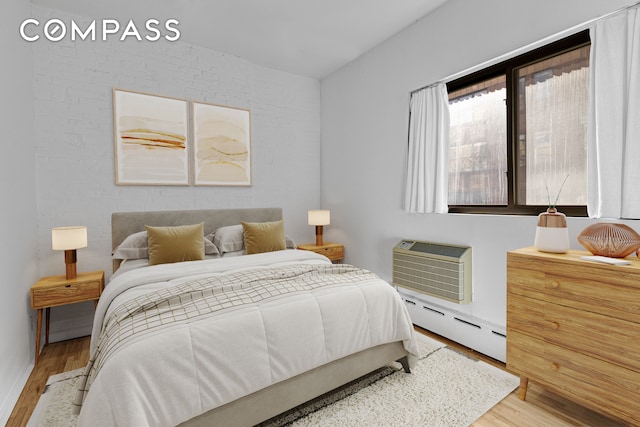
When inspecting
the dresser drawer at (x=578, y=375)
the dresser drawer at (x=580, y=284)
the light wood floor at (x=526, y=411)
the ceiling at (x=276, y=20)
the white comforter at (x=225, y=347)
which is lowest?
the light wood floor at (x=526, y=411)

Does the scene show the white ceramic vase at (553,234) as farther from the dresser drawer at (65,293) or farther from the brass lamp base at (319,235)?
the dresser drawer at (65,293)

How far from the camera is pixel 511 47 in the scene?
2.26 metres

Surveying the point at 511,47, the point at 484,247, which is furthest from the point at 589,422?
the point at 511,47

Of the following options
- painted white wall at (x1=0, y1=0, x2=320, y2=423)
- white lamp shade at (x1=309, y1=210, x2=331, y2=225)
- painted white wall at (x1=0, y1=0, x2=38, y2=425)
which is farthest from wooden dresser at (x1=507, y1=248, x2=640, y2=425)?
painted white wall at (x1=0, y1=0, x2=38, y2=425)

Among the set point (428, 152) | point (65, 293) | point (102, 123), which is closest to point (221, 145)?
point (102, 123)

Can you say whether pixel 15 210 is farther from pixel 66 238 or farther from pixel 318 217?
pixel 318 217

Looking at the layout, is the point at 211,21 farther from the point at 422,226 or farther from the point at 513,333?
the point at 513,333

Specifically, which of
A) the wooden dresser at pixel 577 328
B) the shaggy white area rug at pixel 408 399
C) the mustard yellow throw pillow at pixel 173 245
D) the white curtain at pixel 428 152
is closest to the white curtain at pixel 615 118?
the wooden dresser at pixel 577 328

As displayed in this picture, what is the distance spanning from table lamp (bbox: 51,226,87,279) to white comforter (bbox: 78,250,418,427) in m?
0.76

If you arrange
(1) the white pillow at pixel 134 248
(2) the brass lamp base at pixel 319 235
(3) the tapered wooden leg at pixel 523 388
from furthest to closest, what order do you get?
(2) the brass lamp base at pixel 319 235, (1) the white pillow at pixel 134 248, (3) the tapered wooden leg at pixel 523 388

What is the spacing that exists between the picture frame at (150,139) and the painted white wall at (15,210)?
65 cm

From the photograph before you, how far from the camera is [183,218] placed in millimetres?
3297

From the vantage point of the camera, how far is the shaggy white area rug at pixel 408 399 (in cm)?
168

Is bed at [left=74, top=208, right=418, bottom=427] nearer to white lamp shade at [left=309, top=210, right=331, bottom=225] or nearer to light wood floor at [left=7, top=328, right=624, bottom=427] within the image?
light wood floor at [left=7, top=328, right=624, bottom=427]
